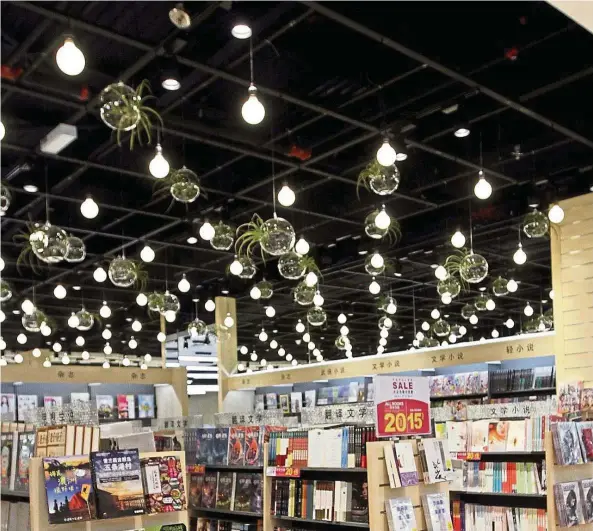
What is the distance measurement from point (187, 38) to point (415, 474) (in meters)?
3.62

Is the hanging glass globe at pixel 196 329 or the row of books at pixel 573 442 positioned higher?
the hanging glass globe at pixel 196 329

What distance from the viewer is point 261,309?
1958cm

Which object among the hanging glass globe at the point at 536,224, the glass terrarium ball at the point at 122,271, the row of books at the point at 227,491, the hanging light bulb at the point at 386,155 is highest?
the hanging light bulb at the point at 386,155

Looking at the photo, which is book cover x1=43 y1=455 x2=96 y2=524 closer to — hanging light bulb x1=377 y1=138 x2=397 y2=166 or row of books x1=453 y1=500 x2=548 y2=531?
hanging light bulb x1=377 y1=138 x2=397 y2=166

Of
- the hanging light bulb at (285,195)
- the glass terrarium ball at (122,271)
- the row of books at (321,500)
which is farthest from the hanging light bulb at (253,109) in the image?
the row of books at (321,500)

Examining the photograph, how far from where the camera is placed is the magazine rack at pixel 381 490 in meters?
5.26

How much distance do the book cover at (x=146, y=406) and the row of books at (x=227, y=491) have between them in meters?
9.78

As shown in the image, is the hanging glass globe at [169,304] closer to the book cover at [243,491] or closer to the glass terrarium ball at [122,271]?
the glass terrarium ball at [122,271]

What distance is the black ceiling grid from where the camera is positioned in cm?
544

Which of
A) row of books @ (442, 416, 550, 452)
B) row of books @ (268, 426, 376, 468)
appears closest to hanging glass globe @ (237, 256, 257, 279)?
row of books @ (268, 426, 376, 468)

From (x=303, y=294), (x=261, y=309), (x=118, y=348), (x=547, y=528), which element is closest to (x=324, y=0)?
(x=303, y=294)

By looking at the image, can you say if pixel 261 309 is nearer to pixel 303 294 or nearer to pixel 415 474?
pixel 303 294

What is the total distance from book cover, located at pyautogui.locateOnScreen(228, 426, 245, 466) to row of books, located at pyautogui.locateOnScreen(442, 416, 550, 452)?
1.89 m

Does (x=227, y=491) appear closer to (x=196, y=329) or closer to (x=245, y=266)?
(x=245, y=266)
